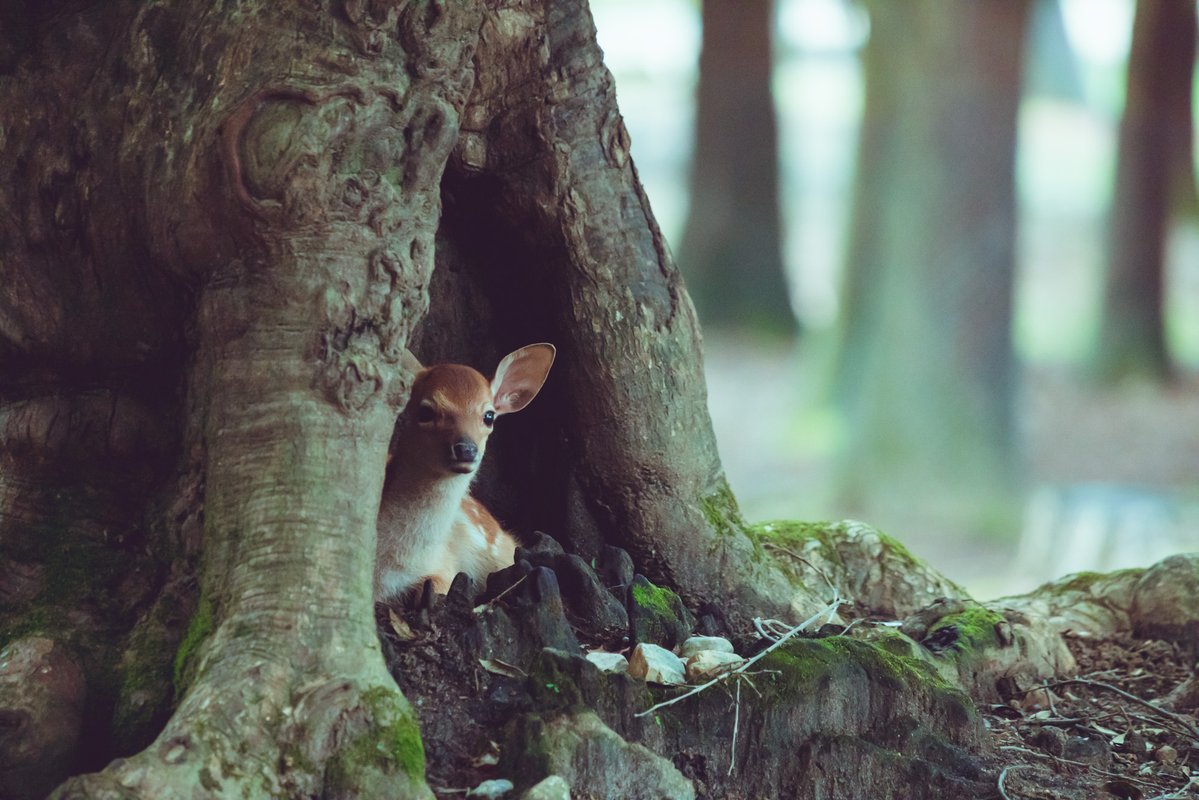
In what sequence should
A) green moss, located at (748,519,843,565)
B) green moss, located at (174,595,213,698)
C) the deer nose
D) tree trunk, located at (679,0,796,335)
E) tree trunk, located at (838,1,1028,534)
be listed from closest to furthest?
green moss, located at (174,595,213,698) < the deer nose < green moss, located at (748,519,843,565) < tree trunk, located at (838,1,1028,534) < tree trunk, located at (679,0,796,335)

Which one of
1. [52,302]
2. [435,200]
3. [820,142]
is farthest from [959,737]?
[820,142]

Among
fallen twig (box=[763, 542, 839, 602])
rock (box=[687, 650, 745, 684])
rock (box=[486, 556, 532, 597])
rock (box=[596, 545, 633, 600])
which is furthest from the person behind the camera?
fallen twig (box=[763, 542, 839, 602])

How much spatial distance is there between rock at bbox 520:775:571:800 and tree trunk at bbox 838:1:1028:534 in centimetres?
1044

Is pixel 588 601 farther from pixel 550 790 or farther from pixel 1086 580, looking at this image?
pixel 1086 580

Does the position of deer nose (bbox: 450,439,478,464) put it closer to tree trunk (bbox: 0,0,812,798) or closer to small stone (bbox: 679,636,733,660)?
tree trunk (bbox: 0,0,812,798)

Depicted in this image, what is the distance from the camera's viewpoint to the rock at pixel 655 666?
13.8 feet

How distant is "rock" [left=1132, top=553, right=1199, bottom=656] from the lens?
20.2 ft

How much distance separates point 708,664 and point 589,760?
634mm

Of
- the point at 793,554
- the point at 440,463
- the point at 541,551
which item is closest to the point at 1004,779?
the point at 541,551

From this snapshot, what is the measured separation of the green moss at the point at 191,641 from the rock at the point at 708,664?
1.43m

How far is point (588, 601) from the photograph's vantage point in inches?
182

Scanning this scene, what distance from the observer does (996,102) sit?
44.0ft

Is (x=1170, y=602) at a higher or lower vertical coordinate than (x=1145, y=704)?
higher

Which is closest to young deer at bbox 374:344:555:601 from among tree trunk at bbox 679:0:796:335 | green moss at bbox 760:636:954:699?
green moss at bbox 760:636:954:699
